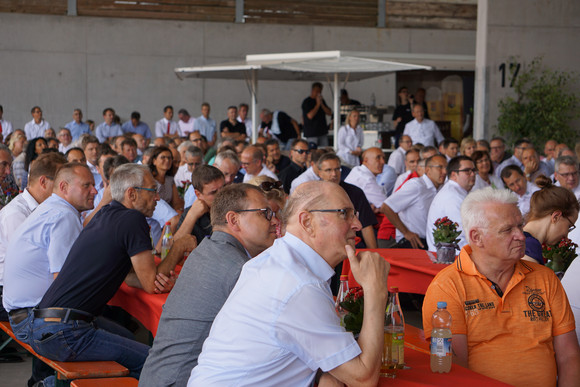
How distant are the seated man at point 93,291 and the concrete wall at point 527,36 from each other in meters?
11.8

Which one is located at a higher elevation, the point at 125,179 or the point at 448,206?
the point at 125,179

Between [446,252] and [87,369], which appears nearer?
[87,369]

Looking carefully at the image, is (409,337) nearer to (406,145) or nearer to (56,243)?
(56,243)

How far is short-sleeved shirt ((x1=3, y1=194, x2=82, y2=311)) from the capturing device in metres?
4.50

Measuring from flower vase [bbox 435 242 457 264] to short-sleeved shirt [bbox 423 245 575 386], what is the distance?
1.96 metres

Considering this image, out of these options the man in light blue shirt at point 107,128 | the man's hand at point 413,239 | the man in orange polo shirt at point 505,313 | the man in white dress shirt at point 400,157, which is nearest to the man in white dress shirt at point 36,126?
the man in light blue shirt at point 107,128

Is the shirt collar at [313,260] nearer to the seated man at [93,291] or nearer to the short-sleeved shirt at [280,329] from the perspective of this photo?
the short-sleeved shirt at [280,329]

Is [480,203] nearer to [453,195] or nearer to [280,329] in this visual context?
[280,329]

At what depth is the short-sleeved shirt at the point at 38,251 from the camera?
450 centimetres

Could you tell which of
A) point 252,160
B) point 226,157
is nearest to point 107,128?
point 252,160

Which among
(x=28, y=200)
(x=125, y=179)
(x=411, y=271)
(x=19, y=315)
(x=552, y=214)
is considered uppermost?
(x=125, y=179)

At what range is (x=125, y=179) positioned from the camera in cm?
459

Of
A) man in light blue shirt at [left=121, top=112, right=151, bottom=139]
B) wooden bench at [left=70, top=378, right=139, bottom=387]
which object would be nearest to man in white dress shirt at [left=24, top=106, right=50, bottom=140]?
man in light blue shirt at [left=121, top=112, right=151, bottom=139]

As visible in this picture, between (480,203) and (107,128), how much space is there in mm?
16335
